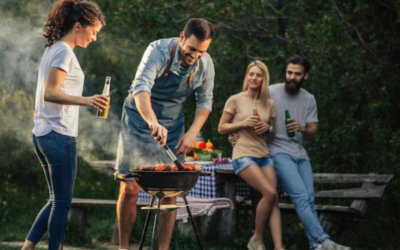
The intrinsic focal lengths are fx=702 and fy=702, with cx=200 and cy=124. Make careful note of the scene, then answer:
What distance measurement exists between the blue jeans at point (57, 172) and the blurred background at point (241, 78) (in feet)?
7.24

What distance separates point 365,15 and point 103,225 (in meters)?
4.06

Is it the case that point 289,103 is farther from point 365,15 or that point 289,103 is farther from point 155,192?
point 155,192

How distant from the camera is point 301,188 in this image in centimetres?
676

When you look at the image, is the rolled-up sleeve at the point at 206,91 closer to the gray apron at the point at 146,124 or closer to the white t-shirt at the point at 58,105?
the gray apron at the point at 146,124

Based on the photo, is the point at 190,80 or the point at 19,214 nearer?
the point at 190,80

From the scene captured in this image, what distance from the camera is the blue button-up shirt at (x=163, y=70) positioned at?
518cm

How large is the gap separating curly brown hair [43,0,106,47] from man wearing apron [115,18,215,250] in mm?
598

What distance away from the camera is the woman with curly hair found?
465 cm

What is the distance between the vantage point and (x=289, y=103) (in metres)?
7.20

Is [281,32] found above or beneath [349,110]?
above

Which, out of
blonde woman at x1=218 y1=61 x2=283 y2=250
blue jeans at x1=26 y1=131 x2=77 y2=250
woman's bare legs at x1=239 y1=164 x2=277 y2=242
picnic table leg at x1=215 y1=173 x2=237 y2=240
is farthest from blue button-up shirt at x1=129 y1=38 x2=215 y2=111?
picnic table leg at x1=215 y1=173 x2=237 y2=240

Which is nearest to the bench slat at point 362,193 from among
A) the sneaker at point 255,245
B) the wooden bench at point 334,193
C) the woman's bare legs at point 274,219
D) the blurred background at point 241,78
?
the wooden bench at point 334,193

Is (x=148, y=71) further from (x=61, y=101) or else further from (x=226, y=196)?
(x=226, y=196)

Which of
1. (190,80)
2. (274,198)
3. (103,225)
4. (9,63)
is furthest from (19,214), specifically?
(190,80)
